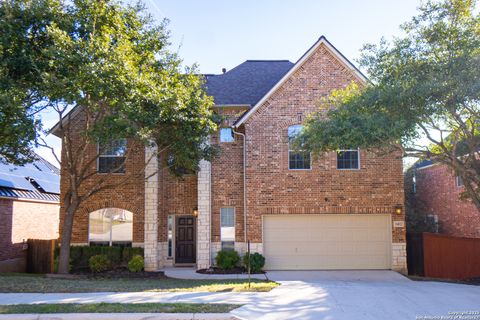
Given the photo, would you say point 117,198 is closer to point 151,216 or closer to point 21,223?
point 151,216

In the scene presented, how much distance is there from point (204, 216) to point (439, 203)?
12.5 m

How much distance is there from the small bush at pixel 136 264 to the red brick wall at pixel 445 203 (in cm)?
1318

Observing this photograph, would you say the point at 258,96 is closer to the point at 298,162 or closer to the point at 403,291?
the point at 298,162

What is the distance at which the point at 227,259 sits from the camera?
17.0 m

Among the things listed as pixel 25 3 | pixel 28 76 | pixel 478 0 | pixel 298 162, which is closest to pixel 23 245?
pixel 28 76

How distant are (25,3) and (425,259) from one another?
655 inches

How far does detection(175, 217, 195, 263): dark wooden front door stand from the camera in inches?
743

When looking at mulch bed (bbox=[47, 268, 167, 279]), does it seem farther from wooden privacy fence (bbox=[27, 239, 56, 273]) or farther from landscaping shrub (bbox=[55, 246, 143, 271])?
wooden privacy fence (bbox=[27, 239, 56, 273])

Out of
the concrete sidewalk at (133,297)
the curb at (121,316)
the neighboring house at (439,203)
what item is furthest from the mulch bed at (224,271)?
the neighboring house at (439,203)

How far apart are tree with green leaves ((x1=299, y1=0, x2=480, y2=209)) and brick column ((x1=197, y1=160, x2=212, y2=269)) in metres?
5.51

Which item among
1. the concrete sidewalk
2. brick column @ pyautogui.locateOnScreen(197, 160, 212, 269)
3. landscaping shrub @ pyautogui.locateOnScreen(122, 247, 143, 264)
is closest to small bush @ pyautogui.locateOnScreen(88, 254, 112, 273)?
landscaping shrub @ pyautogui.locateOnScreen(122, 247, 143, 264)

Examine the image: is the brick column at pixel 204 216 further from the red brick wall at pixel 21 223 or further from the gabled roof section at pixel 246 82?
the red brick wall at pixel 21 223

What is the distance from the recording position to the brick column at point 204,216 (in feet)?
57.2

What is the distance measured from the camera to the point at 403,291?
38.0ft
